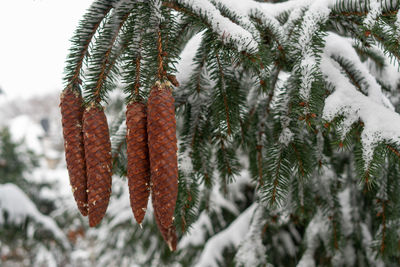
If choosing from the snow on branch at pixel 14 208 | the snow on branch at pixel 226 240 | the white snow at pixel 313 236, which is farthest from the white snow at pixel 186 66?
the snow on branch at pixel 14 208

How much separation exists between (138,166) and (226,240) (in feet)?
6.44

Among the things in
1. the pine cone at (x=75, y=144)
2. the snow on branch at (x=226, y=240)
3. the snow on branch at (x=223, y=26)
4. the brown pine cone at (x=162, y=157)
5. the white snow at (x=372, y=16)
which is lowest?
the snow on branch at (x=226, y=240)

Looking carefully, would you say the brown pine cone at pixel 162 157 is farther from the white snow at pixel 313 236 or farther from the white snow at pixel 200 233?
the white snow at pixel 200 233

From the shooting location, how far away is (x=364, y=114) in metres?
0.94

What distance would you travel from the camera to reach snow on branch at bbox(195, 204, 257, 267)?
2443 millimetres

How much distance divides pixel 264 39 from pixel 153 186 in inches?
30.9

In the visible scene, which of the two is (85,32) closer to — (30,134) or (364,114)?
(364,114)

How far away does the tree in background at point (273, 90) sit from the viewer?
87 centimetres

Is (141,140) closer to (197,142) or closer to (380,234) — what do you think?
(197,142)

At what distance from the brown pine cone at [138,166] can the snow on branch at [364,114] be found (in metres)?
0.56

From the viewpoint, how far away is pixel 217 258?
2553 millimetres

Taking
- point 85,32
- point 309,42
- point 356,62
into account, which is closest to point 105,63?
point 85,32

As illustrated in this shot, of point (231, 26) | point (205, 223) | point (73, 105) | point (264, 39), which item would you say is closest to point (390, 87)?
point (264, 39)

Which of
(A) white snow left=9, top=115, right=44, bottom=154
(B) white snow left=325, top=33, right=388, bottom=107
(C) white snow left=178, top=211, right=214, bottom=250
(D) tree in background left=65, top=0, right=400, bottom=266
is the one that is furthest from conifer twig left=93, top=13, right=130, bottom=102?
(A) white snow left=9, top=115, right=44, bottom=154
